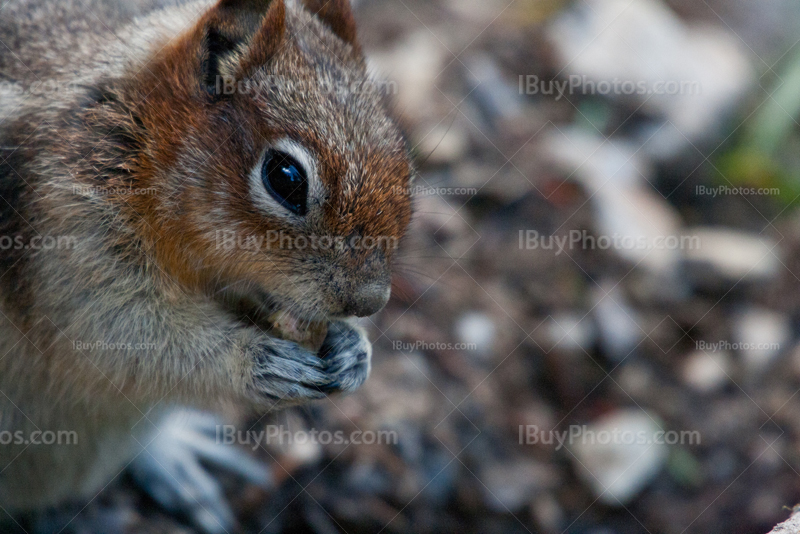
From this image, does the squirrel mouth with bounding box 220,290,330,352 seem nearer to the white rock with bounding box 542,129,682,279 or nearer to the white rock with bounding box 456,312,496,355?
the white rock with bounding box 456,312,496,355

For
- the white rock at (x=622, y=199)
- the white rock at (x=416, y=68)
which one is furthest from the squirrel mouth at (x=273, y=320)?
the white rock at (x=622, y=199)

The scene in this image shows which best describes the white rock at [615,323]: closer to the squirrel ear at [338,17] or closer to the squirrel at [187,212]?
the squirrel at [187,212]

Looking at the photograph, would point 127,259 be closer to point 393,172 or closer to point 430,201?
point 393,172

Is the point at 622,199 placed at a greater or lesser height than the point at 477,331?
greater

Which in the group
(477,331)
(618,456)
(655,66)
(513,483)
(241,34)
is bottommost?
(513,483)

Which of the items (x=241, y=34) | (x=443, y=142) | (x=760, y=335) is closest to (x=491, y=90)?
(x=443, y=142)

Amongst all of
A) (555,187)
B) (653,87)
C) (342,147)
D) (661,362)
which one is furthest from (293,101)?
(653,87)

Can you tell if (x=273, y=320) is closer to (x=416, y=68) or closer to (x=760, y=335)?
(x=416, y=68)
